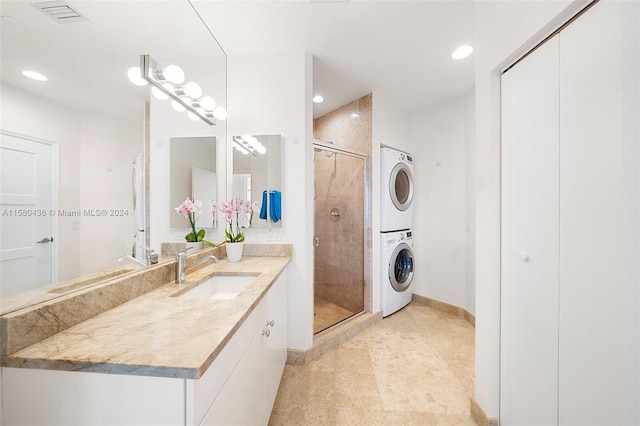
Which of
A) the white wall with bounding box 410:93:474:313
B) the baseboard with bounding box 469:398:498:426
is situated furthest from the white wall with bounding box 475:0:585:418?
the white wall with bounding box 410:93:474:313

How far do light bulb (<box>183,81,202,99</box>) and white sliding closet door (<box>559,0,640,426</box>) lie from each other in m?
1.98

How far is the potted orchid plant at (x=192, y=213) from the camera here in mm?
1513

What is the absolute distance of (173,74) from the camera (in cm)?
139

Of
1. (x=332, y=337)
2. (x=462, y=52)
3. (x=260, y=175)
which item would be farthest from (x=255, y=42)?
(x=332, y=337)

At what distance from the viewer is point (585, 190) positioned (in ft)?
2.94

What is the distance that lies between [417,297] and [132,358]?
10.7 feet

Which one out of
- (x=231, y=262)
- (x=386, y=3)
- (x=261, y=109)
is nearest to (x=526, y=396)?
(x=231, y=262)

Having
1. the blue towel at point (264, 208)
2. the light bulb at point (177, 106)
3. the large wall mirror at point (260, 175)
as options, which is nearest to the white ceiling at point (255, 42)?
the light bulb at point (177, 106)

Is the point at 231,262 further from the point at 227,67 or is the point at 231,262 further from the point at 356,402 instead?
the point at 227,67

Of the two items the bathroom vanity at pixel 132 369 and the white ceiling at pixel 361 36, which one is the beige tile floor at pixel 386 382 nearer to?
the bathroom vanity at pixel 132 369

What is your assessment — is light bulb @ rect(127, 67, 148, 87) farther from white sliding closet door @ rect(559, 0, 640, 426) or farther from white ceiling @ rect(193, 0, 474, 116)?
white sliding closet door @ rect(559, 0, 640, 426)

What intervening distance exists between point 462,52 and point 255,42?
67.9 inches

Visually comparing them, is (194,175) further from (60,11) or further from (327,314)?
(327,314)

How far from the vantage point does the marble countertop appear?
604 mm
